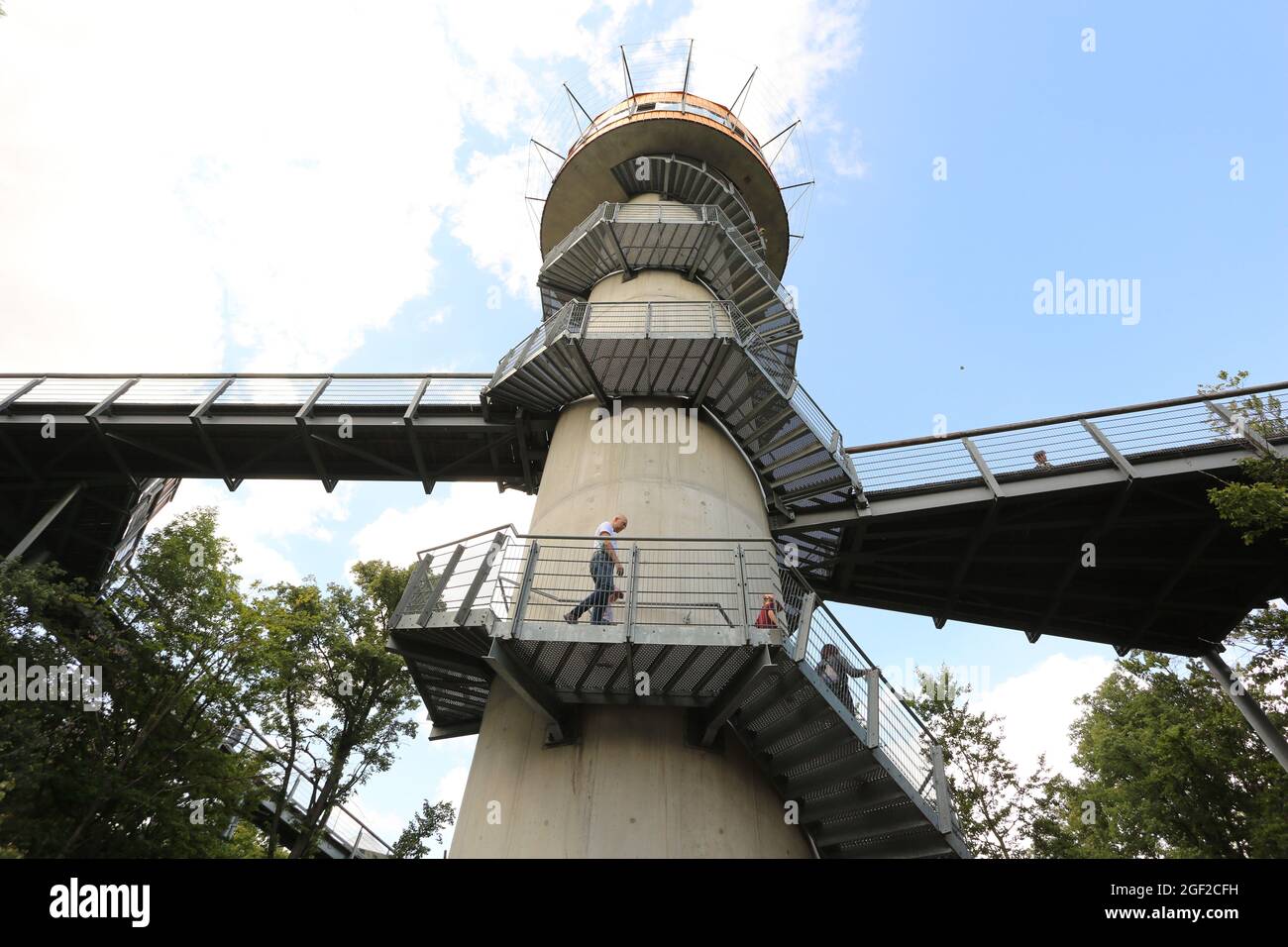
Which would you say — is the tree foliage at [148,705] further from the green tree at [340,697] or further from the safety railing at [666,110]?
the safety railing at [666,110]

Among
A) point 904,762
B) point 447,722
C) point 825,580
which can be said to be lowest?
point 904,762

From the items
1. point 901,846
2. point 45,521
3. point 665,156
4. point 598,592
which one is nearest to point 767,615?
point 598,592

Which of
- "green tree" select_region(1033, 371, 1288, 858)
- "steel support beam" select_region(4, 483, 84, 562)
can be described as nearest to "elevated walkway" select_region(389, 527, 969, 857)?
"green tree" select_region(1033, 371, 1288, 858)

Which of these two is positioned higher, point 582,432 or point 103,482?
point 103,482

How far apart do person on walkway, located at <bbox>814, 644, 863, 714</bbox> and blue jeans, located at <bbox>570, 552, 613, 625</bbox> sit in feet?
8.76

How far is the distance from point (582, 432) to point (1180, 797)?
1909 cm

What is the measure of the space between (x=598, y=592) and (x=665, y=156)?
14167 millimetres

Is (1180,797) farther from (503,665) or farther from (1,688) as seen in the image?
(1,688)

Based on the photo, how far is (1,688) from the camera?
12.4 metres

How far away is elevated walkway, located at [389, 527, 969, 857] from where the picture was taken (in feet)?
27.9

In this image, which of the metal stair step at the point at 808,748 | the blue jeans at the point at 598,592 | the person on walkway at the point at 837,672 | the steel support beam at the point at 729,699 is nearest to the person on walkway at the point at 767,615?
the steel support beam at the point at 729,699
